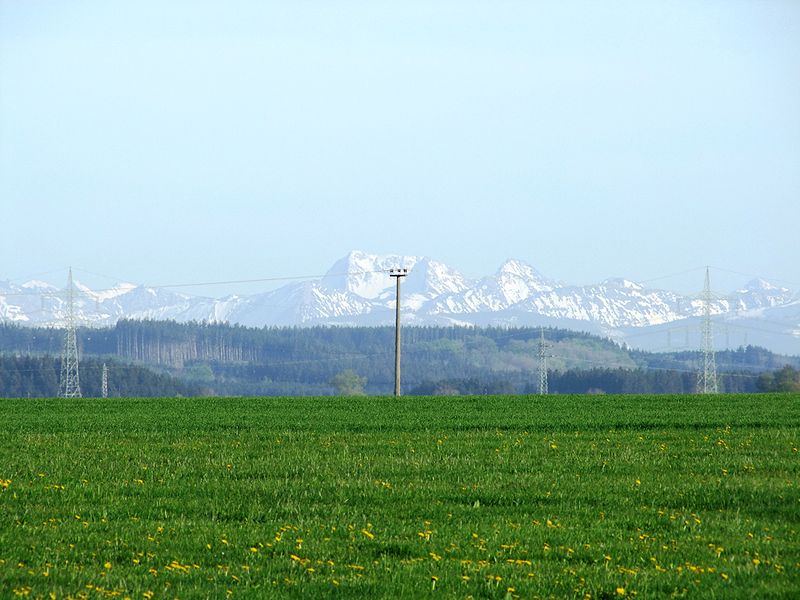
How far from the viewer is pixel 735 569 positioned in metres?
12.9

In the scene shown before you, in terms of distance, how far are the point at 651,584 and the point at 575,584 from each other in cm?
79

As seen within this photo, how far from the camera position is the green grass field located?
12.5 meters

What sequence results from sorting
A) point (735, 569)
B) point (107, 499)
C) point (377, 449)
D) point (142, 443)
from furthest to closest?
point (142, 443)
point (377, 449)
point (107, 499)
point (735, 569)

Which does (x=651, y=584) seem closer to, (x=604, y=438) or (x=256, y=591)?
(x=256, y=591)

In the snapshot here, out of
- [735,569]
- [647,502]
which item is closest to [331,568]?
[735,569]

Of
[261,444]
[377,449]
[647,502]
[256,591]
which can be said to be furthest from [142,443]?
[256,591]

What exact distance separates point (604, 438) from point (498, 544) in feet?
41.8

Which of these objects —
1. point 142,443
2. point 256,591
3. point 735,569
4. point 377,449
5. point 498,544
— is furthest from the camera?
point 142,443

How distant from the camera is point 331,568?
1302 centimetres

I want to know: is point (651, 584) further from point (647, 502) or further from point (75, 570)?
point (75, 570)

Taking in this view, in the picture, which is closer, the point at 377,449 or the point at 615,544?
the point at 615,544

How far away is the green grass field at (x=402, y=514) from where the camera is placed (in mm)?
12469

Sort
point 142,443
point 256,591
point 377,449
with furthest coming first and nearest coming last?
point 142,443
point 377,449
point 256,591

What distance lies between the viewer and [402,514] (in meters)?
16.0
